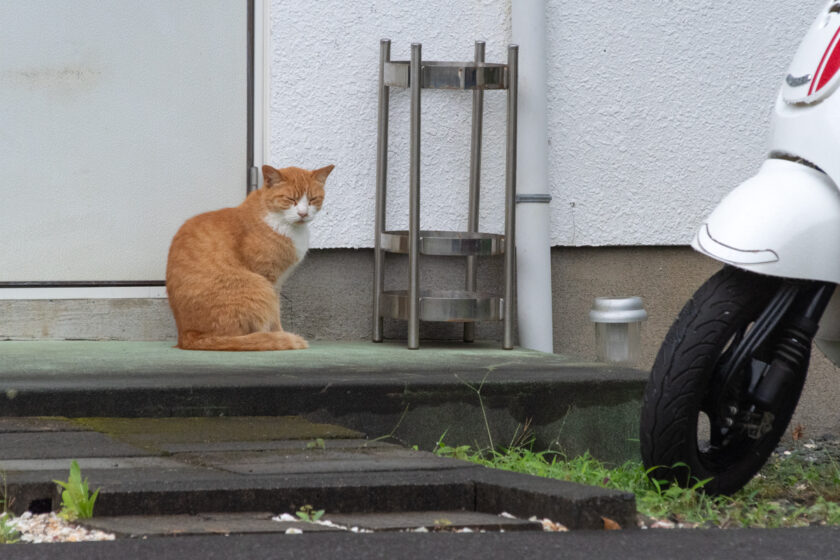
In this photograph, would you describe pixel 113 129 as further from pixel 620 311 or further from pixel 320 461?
pixel 320 461

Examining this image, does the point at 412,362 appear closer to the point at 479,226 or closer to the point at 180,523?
the point at 479,226

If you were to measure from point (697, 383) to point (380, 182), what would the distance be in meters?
2.47

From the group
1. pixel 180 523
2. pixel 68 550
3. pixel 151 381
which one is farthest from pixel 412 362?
pixel 68 550

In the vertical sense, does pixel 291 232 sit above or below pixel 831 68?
below

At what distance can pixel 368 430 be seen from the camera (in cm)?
341

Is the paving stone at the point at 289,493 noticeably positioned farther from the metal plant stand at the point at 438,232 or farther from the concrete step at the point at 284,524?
the metal plant stand at the point at 438,232

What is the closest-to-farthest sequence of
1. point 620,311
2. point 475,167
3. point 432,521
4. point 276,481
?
point 432,521, point 276,481, point 620,311, point 475,167

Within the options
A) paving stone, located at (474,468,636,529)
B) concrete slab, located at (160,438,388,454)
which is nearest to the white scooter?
paving stone, located at (474,468,636,529)

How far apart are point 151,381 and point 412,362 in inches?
39.6

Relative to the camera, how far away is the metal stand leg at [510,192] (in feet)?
15.3

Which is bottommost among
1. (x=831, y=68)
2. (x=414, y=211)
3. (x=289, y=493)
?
(x=289, y=493)

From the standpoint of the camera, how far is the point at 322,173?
460 centimetres

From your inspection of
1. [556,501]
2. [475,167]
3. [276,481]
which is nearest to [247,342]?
[475,167]

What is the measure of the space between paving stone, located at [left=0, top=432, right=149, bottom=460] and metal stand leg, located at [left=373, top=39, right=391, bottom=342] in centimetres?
200
